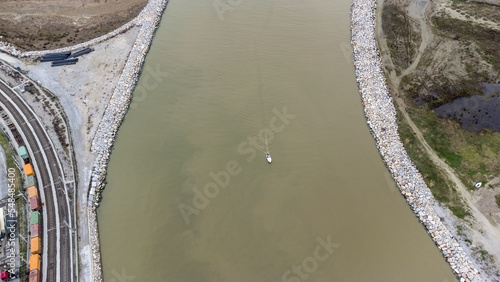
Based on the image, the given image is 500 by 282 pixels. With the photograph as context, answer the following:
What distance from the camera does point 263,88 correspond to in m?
29.1

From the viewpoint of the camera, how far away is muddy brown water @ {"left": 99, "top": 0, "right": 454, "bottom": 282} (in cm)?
2002

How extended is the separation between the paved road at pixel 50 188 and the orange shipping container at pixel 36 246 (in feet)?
1.42

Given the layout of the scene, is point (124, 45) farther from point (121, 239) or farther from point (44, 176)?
point (121, 239)

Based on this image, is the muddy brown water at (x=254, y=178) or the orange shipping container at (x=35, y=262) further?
the muddy brown water at (x=254, y=178)

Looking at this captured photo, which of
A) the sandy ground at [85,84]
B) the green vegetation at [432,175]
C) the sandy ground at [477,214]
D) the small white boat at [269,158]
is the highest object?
the sandy ground at [85,84]

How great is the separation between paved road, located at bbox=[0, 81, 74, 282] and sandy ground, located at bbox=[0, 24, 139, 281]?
134 centimetres

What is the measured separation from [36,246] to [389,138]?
28.2 m

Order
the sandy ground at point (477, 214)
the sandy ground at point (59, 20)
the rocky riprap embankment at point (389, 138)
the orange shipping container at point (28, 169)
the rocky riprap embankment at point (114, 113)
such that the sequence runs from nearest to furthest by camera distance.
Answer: the rocky riprap embankment at point (389, 138), the sandy ground at point (477, 214), the rocky riprap embankment at point (114, 113), the orange shipping container at point (28, 169), the sandy ground at point (59, 20)

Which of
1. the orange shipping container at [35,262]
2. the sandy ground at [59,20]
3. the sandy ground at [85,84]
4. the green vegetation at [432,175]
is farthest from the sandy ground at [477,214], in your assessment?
the sandy ground at [59,20]

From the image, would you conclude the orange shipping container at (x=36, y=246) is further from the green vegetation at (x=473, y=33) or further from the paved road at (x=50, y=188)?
the green vegetation at (x=473, y=33)

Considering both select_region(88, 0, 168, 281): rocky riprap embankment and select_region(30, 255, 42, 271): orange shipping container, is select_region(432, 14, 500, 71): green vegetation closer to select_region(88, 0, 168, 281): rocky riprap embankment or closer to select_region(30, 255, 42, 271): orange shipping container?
select_region(88, 0, 168, 281): rocky riprap embankment

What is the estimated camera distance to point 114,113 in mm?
27516

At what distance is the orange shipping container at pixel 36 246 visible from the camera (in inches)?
776

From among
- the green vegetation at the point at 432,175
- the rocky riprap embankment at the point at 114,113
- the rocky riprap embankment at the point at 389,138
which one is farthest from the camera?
the green vegetation at the point at 432,175
